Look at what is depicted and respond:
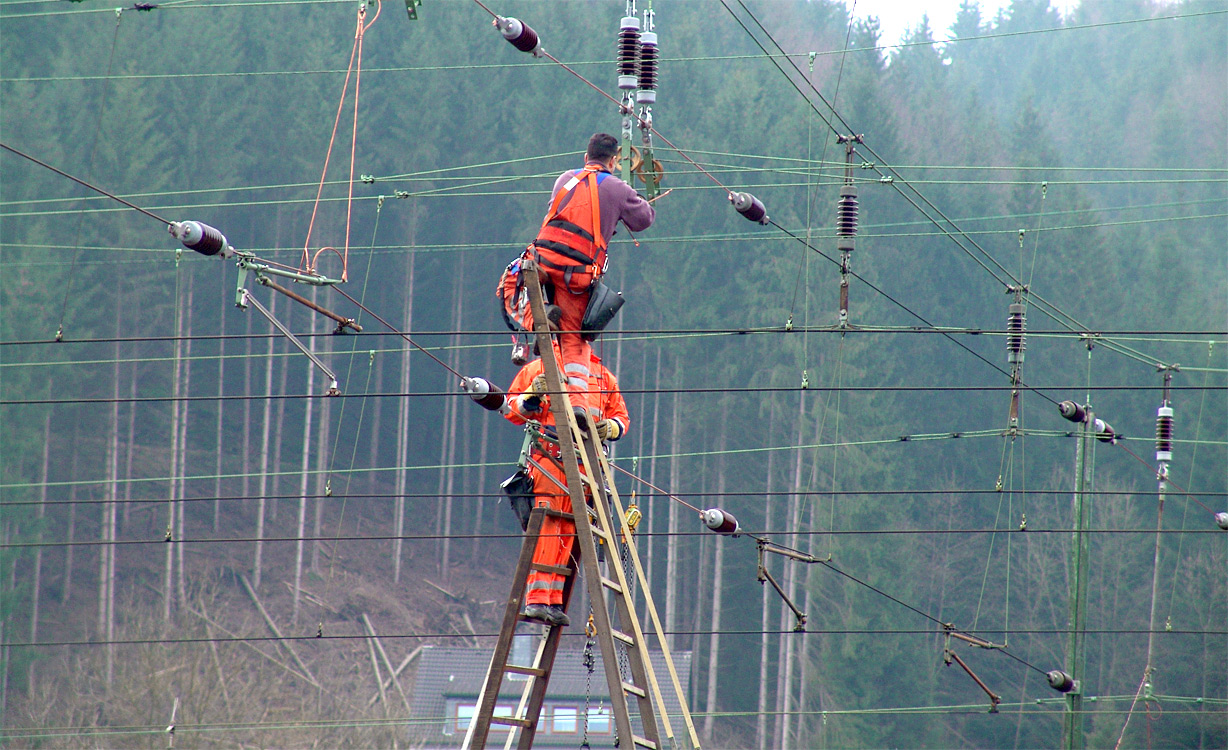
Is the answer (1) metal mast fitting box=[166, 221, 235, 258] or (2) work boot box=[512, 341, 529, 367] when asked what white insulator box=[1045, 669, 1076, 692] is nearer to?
(2) work boot box=[512, 341, 529, 367]

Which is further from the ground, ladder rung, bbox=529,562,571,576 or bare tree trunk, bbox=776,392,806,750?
ladder rung, bbox=529,562,571,576

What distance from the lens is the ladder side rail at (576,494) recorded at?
7.71m

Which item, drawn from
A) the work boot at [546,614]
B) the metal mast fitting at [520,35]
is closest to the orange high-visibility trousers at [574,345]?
the work boot at [546,614]

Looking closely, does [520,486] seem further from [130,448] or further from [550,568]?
[130,448]

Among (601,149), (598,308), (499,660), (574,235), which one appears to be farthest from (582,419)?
(601,149)

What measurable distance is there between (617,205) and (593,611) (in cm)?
278

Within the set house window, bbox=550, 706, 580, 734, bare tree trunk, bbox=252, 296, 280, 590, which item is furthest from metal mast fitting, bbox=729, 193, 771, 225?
bare tree trunk, bbox=252, 296, 280, 590

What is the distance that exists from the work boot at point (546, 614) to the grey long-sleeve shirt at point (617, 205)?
2.36m

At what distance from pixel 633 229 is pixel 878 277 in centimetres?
3616

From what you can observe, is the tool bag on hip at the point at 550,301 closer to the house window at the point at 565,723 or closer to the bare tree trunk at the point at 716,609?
the house window at the point at 565,723

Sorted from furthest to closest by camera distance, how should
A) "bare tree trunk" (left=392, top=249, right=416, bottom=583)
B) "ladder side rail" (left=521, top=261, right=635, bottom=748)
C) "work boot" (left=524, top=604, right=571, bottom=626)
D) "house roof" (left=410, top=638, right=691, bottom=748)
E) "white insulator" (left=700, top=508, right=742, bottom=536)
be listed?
"bare tree trunk" (left=392, top=249, right=416, bottom=583), "house roof" (left=410, top=638, right=691, bottom=748), "white insulator" (left=700, top=508, right=742, bottom=536), "work boot" (left=524, top=604, right=571, bottom=626), "ladder side rail" (left=521, top=261, right=635, bottom=748)

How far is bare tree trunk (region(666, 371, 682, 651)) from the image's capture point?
4106 cm

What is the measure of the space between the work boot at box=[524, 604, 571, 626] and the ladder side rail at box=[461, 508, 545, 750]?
27cm

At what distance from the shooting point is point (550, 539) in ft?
29.2
